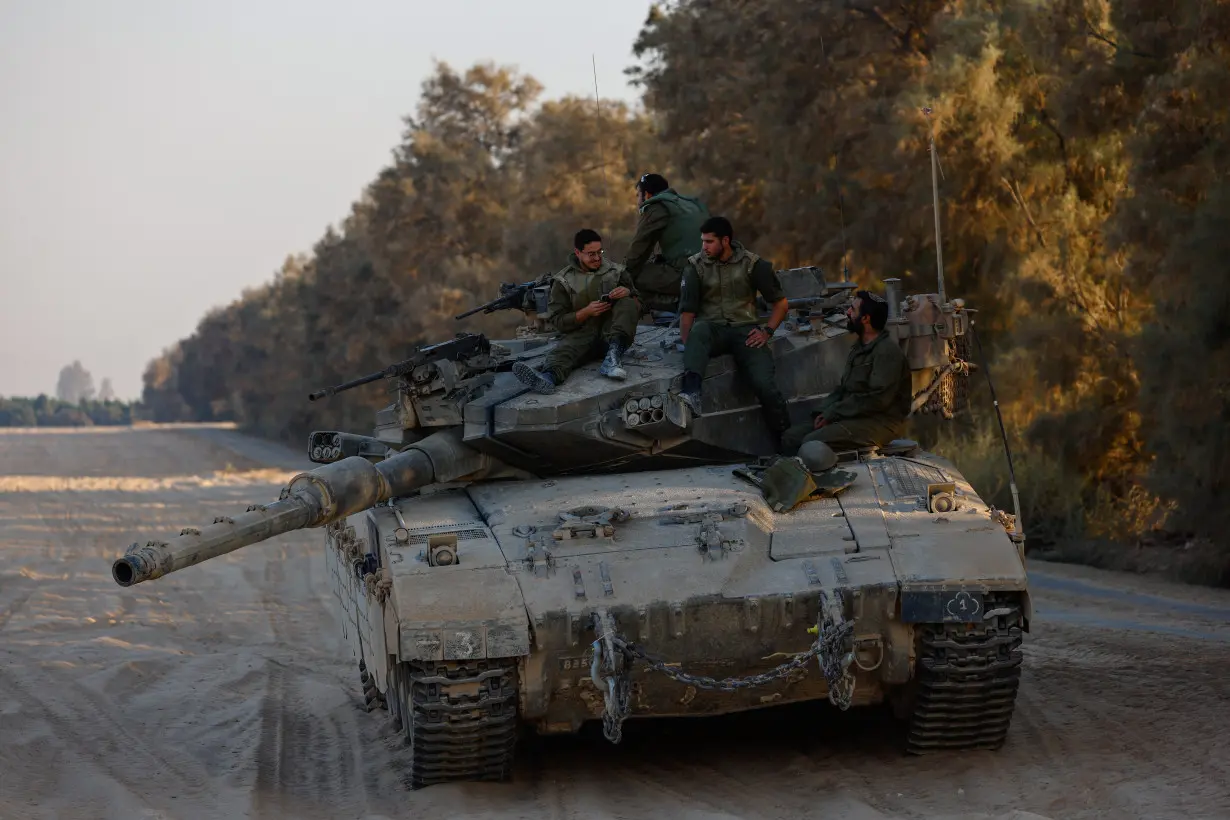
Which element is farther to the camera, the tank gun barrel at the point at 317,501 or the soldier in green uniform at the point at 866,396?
the soldier in green uniform at the point at 866,396

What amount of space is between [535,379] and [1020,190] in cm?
1467

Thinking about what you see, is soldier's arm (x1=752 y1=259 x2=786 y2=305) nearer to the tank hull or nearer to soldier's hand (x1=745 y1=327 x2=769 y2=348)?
soldier's hand (x1=745 y1=327 x2=769 y2=348)

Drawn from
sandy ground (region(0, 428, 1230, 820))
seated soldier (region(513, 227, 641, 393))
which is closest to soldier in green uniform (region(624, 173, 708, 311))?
seated soldier (region(513, 227, 641, 393))

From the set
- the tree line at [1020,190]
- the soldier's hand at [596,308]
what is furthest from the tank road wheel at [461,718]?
the tree line at [1020,190]

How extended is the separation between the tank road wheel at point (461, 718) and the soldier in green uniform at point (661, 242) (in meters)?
4.05

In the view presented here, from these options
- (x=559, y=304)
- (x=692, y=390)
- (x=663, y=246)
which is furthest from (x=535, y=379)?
(x=663, y=246)

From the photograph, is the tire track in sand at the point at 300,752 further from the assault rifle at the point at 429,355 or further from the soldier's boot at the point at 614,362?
the soldier's boot at the point at 614,362

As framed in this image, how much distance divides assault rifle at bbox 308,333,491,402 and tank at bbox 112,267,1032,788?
0.04 m

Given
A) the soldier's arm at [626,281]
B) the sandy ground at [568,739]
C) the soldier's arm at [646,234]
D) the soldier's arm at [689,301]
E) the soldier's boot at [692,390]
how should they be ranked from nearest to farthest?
the sandy ground at [568,739] → the soldier's boot at [692,390] → the soldier's arm at [689,301] → the soldier's arm at [626,281] → the soldier's arm at [646,234]

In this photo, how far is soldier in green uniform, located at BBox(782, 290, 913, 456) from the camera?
10422 millimetres

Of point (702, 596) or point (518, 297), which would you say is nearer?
point (702, 596)

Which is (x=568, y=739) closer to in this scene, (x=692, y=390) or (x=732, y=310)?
(x=692, y=390)

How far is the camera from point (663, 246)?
39.5ft

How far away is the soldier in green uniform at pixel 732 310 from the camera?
1070 centimetres
